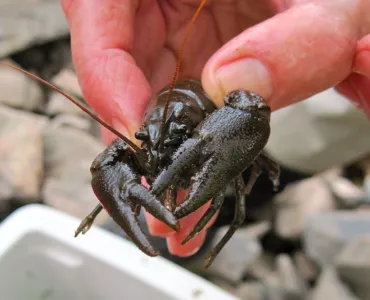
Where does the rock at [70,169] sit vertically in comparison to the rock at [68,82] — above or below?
below

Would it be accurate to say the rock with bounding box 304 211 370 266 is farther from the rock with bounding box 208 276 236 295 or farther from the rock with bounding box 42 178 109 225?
the rock with bounding box 42 178 109 225

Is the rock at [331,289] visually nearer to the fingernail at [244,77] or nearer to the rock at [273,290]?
the rock at [273,290]

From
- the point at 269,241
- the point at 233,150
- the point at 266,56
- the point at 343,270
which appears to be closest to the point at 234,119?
the point at 233,150

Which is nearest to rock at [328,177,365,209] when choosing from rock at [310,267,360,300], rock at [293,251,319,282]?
rock at [293,251,319,282]

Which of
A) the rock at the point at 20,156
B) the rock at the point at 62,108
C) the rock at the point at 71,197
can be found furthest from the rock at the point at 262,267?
the rock at the point at 62,108

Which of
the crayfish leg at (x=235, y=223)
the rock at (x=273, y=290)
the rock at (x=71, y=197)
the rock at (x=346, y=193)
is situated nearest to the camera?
the crayfish leg at (x=235, y=223)

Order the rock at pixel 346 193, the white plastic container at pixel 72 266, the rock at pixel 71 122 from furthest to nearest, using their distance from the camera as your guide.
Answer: the rock at pixel 71 122 < the rock at pixel 346 193 < the white plastic container at pixel 72 266

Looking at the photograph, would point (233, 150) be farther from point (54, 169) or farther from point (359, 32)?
point (54, 169)

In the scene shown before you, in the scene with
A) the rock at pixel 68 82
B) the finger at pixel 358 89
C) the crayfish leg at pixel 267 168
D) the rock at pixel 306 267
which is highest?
the finger at pixel 358 89
